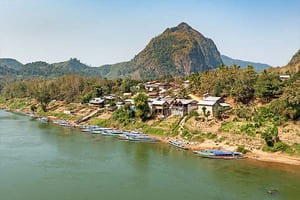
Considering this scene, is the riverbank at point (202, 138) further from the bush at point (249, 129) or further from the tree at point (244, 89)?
the tree at point (244, 89)

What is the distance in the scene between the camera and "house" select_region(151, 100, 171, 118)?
4397cm

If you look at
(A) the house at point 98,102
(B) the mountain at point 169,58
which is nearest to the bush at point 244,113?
(A) the house at point 98,102

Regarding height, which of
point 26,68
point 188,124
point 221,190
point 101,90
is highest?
point 26,68

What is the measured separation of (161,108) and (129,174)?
19.6 m

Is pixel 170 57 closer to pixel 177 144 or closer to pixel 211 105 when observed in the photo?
pixel 211 105

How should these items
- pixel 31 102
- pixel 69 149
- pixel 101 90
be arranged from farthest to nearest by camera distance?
pixel 31 102
pixel 101 90
pixel 69 149

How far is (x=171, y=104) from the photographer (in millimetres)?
44438

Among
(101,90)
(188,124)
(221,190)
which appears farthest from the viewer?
(101,90)

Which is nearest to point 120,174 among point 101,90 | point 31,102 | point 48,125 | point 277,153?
point 277,153

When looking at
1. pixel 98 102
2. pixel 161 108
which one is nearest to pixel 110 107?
pixel 98 102

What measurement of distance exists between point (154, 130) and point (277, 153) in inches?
630

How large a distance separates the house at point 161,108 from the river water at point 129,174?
920 cm

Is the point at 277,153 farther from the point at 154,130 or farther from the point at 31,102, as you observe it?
the point at 31,102

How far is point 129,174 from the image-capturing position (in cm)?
2545
